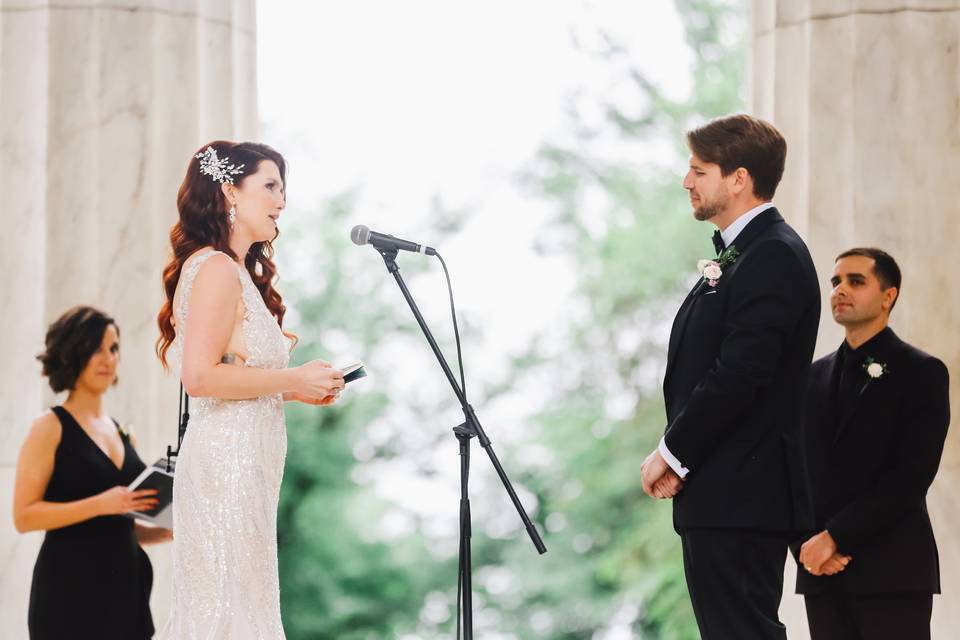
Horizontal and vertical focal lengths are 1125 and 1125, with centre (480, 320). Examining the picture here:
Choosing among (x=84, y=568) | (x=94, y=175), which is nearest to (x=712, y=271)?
(x=84, y=568)

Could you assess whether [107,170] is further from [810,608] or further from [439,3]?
[439,3]

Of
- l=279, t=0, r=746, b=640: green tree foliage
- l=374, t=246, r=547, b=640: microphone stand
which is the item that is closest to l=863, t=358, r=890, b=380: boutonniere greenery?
l=374, t=246, r=547, b=640: microphone stand

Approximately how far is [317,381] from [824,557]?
185 cm

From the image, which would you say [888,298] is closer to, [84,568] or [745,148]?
[745,148]

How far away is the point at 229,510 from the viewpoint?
10.1ft

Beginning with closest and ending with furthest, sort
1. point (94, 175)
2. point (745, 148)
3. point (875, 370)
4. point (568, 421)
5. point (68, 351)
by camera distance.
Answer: point (745, 148) < point (875, 370) < point (68, 351) < point (94, 175) < point (568, 421)

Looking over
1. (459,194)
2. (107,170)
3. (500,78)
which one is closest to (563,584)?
(459,194)

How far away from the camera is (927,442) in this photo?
3.80 metres

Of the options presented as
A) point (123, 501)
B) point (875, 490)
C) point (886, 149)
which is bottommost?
A: point (123, 501)

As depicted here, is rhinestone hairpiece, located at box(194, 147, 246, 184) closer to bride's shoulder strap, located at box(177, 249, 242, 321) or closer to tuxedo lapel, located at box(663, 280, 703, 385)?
bride's shoulder strap, located at box(177, 249, 242, 321)

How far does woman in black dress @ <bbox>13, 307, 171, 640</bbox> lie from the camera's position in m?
4.12

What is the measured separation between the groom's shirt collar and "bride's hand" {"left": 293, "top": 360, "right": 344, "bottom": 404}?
119 centimetres

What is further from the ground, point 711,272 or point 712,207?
point 712,207

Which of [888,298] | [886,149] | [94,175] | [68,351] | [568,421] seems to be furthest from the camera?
[568,421]
